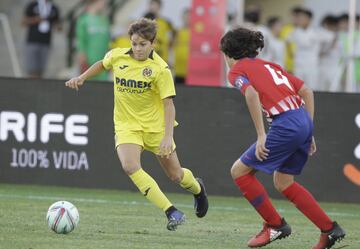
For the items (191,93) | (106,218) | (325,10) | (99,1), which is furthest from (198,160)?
(325,10)

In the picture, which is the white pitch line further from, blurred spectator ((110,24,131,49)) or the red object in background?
blurred spectator ((110,24,131,49))

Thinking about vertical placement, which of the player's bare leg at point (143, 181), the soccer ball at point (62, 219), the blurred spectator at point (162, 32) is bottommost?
the blurred spectator at point (162, 32)

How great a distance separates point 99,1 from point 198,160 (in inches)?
251

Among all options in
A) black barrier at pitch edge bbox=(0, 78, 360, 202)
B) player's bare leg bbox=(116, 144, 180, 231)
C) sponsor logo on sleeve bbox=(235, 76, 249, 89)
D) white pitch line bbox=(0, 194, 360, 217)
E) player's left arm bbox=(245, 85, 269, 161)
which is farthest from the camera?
black barrier at pitch edge bbox=(0, 78, 360, 202)

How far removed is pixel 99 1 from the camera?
64.8 ft

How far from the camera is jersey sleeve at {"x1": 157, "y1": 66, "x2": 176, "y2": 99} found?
33.4 feet

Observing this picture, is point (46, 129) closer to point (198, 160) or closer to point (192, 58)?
point (198, 160)

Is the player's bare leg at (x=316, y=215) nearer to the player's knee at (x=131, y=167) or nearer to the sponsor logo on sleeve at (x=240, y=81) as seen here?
the sponsor logo on sleeve at (x=240, y=81)

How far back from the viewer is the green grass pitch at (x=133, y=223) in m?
9.49

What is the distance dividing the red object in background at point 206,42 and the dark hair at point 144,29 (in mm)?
7101

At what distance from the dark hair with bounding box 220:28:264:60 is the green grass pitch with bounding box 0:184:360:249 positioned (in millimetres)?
1652

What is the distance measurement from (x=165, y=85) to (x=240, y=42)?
3.73 feet

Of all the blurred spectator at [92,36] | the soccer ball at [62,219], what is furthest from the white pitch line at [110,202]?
the blurred spectator at [92,36]

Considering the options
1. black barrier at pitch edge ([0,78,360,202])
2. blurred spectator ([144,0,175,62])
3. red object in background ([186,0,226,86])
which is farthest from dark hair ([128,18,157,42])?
blurred spectator ([144,0,175,62])
